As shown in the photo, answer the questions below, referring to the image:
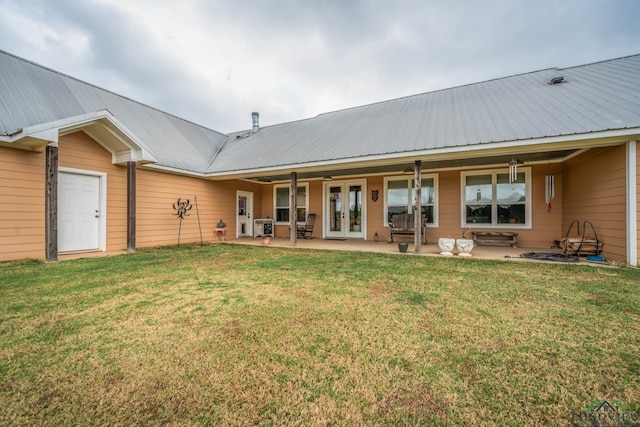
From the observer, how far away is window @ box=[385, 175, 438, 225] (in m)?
8.46

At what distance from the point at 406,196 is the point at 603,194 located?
4.48 m

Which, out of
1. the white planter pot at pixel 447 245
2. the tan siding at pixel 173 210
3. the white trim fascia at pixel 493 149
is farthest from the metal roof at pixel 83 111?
the white planter pot at pixel 447 245

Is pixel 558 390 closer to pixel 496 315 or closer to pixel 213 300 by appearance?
pixel 496 315

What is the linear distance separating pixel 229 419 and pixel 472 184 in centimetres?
860

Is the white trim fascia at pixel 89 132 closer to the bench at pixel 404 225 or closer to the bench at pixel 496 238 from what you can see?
the bench at pixel 404 225

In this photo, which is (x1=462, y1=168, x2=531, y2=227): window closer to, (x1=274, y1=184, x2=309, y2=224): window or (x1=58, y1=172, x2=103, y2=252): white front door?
(x1=274, y1=184, x2=309, y2=224): window

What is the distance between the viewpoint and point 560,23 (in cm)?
933

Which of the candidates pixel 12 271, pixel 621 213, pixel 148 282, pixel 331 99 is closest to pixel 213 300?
pixel 148 282

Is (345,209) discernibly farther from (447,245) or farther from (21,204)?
(21,204)

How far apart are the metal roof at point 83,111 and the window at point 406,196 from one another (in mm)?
6421

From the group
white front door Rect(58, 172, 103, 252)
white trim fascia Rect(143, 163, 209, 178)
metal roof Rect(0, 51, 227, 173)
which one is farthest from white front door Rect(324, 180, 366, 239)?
white front door Rect(58, 172, 103, 252)

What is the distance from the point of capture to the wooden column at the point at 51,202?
508cm

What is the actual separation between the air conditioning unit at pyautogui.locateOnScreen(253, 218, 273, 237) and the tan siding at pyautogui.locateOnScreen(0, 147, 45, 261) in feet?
20.8

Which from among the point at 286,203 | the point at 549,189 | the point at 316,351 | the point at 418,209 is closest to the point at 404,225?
the point at 418,209
